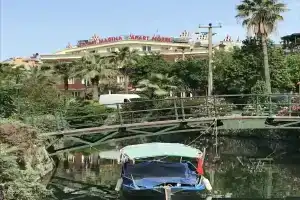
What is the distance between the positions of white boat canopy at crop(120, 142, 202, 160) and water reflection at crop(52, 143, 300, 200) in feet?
9.43

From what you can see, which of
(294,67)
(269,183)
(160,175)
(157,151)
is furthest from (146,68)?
(160,175)

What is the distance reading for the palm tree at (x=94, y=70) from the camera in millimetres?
58969

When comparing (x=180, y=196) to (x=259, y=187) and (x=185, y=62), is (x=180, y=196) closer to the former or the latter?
(x=259, y=187)

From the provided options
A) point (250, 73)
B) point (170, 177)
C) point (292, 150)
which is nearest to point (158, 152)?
point (170, 177)

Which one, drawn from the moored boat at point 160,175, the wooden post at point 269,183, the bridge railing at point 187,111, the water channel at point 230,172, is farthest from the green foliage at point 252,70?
the moored boat at point 160,175

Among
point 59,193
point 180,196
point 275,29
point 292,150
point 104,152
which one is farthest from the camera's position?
point 275,29

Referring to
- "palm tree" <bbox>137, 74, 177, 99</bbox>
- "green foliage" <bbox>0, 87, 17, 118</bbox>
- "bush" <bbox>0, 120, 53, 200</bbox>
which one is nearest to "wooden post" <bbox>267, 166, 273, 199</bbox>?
"bush" <bbox>0, 120, 53, 200</bbox>

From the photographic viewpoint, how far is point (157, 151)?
19.7m

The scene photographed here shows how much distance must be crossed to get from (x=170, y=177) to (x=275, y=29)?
32.8 m

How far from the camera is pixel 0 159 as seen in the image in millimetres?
14062

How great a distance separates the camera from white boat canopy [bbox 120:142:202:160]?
1950 centimetres

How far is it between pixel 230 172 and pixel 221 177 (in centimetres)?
177

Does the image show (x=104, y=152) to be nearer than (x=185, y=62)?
Yes

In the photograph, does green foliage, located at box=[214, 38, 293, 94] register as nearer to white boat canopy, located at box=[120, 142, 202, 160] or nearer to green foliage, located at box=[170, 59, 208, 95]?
green foliage, located at box=[170, 59, 208, 95]
